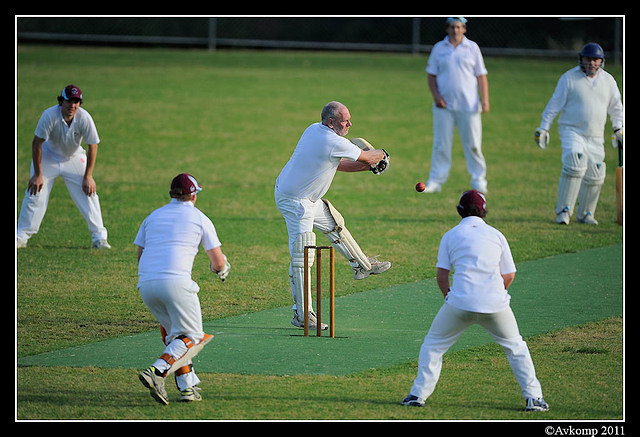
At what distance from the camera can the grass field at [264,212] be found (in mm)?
7594

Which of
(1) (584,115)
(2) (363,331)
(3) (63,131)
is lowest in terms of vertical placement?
(2) (363,331)

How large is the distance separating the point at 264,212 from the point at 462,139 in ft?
12.6

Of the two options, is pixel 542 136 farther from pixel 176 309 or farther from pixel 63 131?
pixel 176 309

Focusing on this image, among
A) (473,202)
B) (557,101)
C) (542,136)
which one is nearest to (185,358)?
(473,202)

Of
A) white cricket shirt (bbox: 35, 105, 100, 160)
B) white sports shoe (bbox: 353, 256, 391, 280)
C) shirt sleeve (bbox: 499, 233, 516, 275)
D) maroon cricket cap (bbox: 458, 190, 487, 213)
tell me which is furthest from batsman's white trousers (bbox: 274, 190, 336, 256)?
white cricket shirt (bbox: 35, 105, 100, 160)

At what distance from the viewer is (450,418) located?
7074 millimetres

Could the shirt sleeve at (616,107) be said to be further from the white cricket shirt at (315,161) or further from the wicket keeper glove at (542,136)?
the white cricket shirt at (315,161)

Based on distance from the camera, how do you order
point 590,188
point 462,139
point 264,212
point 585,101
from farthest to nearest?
point 462,139 < point 264,212 < point 590,188 < point 585,101

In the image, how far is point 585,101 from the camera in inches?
561

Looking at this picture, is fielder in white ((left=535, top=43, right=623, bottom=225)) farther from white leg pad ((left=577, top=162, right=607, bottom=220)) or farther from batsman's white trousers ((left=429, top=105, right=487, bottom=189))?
batsman's white trousers ((left=429, top=105, right=487, bottom=189))

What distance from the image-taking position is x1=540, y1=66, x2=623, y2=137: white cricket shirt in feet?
46.9

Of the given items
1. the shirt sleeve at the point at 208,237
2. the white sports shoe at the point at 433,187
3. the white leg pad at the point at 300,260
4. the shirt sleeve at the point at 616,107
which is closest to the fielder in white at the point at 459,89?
the white sports shoe at the point at 433,187

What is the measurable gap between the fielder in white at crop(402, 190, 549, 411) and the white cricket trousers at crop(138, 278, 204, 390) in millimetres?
1644

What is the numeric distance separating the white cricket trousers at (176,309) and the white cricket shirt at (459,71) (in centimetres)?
1048
